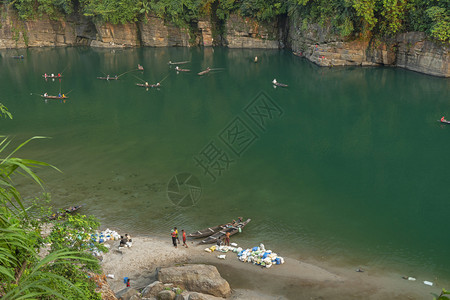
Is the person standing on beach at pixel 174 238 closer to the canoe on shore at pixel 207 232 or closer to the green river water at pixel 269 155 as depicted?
the canoe on shore at pixel 207 232

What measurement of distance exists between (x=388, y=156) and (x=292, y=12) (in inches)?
1335

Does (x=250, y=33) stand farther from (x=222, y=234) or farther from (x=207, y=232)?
(x=222, y=234)

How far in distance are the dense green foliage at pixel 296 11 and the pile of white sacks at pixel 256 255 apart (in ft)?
104

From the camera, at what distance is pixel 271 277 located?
660 inches

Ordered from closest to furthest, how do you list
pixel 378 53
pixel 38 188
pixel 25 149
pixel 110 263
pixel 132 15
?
pixel 110 263
pixel 38 188
pixel 25 149
pixel 378 53
pixel 132 15

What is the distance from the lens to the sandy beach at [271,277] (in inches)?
622

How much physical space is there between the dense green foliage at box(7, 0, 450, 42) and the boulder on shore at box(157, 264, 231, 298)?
114ft

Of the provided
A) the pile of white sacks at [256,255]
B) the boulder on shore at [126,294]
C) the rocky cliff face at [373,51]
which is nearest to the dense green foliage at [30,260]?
the boulder on shore at [126,294]

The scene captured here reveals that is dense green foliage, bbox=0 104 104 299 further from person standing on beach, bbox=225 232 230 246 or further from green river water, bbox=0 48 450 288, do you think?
green river water, bbox=0 48 450 288

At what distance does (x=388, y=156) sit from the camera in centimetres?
2791

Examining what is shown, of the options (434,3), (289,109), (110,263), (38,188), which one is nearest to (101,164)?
(38,188)

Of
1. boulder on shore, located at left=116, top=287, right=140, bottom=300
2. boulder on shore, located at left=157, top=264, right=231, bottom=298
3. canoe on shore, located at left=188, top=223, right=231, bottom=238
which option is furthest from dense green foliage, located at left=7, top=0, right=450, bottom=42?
boulder on shore, located at left=116, top=287, right=140, bottom=300

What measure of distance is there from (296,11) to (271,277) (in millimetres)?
45497

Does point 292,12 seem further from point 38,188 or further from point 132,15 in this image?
point 38,188
